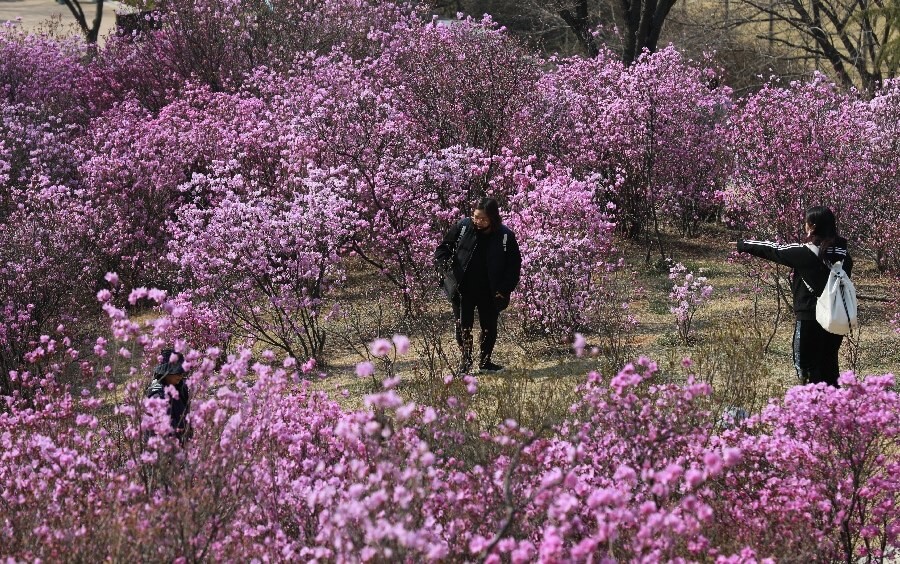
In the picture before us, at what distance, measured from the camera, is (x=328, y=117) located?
1302cm

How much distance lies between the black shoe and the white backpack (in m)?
3.20

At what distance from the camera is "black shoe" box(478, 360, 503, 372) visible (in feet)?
30.0

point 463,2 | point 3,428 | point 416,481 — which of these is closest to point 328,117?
point 3,428

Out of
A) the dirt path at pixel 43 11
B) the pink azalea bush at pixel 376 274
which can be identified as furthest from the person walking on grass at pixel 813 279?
the dirt path at pixel 43 11

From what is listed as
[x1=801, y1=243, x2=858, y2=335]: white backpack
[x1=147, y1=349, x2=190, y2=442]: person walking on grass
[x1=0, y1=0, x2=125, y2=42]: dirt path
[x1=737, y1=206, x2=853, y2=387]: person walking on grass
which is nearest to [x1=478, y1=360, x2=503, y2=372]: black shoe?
[x1=737, y1=206, x2=853, y2=387]: person walking on grass

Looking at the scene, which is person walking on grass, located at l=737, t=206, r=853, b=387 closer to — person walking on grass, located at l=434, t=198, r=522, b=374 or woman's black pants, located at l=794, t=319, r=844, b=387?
woman's black pants, located at l=794, t=319, r=844, b=387

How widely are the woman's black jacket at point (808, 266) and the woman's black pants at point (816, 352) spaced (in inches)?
3.7

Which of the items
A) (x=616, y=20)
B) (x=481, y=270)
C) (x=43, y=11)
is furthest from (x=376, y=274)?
(x=43, y=11)

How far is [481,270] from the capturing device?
8820mm

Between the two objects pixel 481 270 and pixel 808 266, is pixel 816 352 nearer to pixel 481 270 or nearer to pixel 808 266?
pixel 808 266

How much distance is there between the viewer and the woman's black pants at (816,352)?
707cm

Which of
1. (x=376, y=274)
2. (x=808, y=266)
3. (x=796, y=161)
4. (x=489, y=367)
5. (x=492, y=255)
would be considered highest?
(x=796, y=161)

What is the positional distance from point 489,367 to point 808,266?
10.5 ft

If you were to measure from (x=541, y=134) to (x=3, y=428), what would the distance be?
10.0 meters
